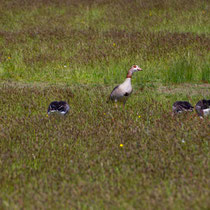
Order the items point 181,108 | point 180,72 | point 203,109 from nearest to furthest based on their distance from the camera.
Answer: point 203,109
point 181,108
point 180,72

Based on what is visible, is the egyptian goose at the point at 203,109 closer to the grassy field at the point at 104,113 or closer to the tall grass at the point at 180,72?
the grassy field at the point at 104,113

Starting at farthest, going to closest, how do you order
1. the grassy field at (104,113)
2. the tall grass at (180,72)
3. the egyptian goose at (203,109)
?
1. the tall grass at (180,72)
2. the egyptian goose at (203,109)
3. the grassy field at (104,113)

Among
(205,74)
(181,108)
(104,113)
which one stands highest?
(181,108)

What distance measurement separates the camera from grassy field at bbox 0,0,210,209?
427 cm

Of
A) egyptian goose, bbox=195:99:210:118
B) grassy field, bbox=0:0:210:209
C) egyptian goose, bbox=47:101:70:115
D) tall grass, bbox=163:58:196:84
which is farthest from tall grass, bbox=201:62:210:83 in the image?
egyptian goose, bbox=47:101:70:115

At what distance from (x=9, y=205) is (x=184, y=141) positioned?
2.58 m

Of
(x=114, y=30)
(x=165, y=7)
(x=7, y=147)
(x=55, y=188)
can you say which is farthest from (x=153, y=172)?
(x=165, y=7)

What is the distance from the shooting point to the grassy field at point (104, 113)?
4270mm

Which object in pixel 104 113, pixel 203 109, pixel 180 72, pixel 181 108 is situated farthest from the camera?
pixel 180 72

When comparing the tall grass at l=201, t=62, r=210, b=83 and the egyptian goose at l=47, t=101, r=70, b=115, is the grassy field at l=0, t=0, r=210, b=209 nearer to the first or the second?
the tall grass at l=201, t=62, r=210, b=83

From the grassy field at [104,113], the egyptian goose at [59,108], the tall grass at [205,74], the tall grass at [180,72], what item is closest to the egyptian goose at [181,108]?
the grassy field at [104,113]

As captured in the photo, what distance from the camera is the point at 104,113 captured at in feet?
24.2

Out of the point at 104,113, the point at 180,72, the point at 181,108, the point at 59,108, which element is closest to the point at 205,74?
the point at 180,72

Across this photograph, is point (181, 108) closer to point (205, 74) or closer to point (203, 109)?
point (203, 109)
